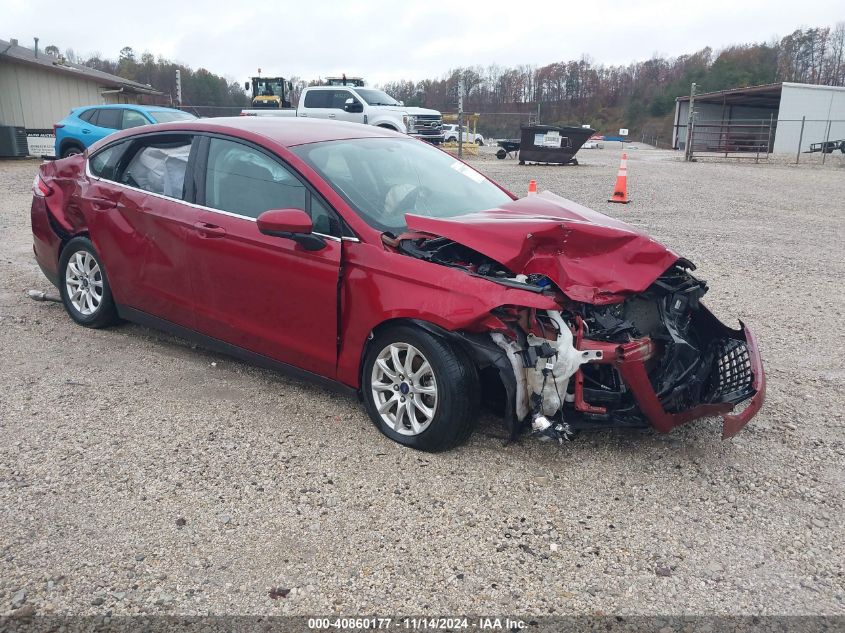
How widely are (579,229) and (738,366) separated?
112cm

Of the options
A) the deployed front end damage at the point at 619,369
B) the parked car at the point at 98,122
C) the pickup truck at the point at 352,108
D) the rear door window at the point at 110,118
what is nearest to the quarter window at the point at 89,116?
the parked car at the point at 98,122

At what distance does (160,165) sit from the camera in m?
4.72

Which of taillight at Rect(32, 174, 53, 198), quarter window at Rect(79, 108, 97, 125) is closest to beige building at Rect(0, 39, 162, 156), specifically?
quarter window at Rect(79, 108, 97, 125)

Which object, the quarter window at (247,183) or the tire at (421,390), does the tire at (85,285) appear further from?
the tire at (421,390)

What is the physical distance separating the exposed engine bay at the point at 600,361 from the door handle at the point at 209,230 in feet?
4.04

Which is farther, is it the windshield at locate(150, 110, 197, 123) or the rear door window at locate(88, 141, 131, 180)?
the windshield at locate(150, 110, 197, 123)

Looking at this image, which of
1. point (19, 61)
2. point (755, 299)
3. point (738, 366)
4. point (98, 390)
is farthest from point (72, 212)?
point (19, 61)

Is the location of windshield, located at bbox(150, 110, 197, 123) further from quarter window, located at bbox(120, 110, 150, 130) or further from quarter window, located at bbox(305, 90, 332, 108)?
quarter window, located at bbox(305, 90, 332, 108)

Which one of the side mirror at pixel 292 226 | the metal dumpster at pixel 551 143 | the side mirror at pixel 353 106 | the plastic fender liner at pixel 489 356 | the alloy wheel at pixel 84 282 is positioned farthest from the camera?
the metal dumpster at pixel 551 143

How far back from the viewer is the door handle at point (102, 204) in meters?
4.88

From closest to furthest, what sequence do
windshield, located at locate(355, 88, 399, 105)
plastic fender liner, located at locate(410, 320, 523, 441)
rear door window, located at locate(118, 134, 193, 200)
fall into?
plastic fender liner, located at locate(410, 320, 523, 441)
rear door window, located at locate(118, 134, 193, 200)
windshield, located at locate(355, 88, 399, 105)

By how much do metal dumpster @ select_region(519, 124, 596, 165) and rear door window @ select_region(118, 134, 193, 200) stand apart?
19.7 m

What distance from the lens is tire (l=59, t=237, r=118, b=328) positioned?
512 centimetres

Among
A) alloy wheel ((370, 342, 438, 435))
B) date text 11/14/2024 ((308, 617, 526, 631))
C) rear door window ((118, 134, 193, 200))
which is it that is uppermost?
rear door window ((118, 134, 193, 200))
